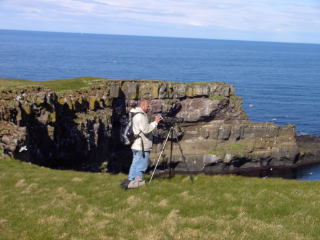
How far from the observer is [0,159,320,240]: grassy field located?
28.9 ft

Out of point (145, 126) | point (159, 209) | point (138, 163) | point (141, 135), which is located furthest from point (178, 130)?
point (159, 209)

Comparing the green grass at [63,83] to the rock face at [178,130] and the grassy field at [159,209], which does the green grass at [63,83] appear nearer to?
the rock face at [178,130]

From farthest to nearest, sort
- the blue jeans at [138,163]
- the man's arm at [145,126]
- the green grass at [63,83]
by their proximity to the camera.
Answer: the green grass at [63,83]
the blue jeans at [138,163]
the man's arm at [145,126]

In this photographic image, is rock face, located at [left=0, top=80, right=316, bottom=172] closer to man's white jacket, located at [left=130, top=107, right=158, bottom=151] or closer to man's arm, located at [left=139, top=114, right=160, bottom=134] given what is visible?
man's white jacket, located at [left=130, top=107, right=158, bottom=151]

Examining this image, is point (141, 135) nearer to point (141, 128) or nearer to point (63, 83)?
point (141, 128)

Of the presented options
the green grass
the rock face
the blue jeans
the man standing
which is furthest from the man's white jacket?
the green grass

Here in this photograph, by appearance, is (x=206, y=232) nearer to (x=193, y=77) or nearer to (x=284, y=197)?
(x=284, y=197)

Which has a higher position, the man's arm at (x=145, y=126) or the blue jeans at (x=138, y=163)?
the man's arm at (x=145, y=126)

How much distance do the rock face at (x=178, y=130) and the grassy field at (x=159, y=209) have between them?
75.8 ft

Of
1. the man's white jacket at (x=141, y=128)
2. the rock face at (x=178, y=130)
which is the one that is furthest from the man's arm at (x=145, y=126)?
the rock face at (x=178, y=130)

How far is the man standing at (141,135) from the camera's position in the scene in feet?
43.3

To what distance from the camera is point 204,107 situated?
52.7 metres

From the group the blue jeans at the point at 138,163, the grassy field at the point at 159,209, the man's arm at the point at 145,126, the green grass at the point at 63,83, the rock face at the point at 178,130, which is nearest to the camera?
the grassy field at the point at 159,209

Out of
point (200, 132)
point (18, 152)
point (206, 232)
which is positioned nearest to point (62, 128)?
point (18, 152)
